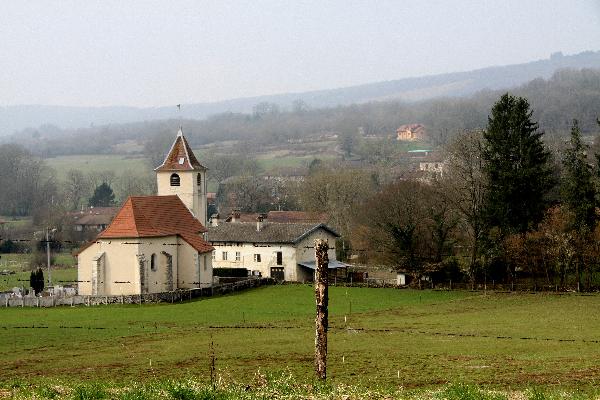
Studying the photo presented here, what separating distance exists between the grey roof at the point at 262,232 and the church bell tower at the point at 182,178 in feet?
17.4

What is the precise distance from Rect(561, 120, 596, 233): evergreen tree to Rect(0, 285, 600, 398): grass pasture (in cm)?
649

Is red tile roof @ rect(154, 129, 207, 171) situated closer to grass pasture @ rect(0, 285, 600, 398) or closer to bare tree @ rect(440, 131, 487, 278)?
grass pasture @ rect(0, 285, 600, 398)

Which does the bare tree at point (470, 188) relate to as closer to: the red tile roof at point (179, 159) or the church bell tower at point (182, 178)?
the church bell tower at point (182, 178)

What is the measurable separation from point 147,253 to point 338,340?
25.5 meters

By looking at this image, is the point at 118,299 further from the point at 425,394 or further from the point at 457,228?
the point at 425,394

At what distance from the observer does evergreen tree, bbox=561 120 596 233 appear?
2438 inches

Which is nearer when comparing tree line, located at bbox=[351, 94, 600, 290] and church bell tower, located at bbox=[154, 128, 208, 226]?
tree line, located at bbox=[351, 94, 600, 290]

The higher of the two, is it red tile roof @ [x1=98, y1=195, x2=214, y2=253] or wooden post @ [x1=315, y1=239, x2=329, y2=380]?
red tile roof @ [x1=98, y1=195, x2=214, y2=253]

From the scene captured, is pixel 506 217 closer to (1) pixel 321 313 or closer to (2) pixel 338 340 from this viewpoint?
(2) pixel 338 340

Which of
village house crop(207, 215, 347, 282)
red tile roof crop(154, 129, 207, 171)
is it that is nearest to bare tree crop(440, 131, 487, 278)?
village house crop(207, 215, 347, 282)

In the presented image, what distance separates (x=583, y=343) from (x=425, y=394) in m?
21.1

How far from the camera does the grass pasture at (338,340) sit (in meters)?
28.9

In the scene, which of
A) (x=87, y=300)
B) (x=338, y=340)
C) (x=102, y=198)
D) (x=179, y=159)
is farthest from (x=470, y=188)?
(x=102, y=198)

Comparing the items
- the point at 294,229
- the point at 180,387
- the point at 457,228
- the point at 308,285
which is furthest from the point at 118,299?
the point at 180,387
